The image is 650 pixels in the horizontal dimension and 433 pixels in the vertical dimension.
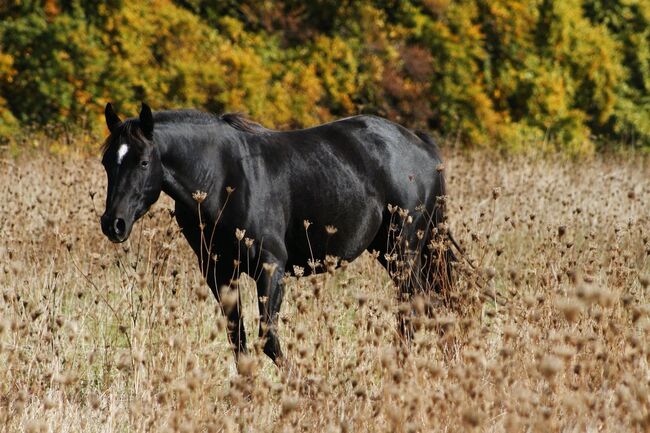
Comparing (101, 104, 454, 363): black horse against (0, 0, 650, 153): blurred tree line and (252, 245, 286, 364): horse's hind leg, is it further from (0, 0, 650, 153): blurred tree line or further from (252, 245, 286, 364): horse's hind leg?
(0, 0, 650, 153): blurred tree line

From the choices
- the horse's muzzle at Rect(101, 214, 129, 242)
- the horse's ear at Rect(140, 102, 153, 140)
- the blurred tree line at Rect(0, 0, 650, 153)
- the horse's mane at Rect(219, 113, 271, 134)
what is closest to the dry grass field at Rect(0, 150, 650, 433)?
the horse's muzzle at Rect(101, 214, 129, 242)

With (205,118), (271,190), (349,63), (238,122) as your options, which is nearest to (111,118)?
(205,118)

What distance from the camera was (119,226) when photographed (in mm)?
4758

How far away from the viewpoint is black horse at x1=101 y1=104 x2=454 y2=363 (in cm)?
492

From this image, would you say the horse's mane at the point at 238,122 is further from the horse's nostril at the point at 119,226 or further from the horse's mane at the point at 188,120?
the horse's nostril at the point at 119,226

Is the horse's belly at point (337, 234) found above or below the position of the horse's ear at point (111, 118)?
below

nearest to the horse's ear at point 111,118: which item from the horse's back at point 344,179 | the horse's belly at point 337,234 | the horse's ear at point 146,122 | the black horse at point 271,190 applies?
the black horse at point 271,190

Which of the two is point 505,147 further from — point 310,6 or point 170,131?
point 170,131

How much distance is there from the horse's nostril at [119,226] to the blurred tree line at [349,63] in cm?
734

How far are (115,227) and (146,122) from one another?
0.60m

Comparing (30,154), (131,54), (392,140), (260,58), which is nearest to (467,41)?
(260,58)

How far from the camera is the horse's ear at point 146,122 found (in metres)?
4.89

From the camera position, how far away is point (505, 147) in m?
16.0

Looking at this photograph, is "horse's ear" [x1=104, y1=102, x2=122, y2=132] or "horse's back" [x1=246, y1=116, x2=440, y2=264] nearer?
"horse's ear" [x1=104, y1=102, x2=122, y2=132]
